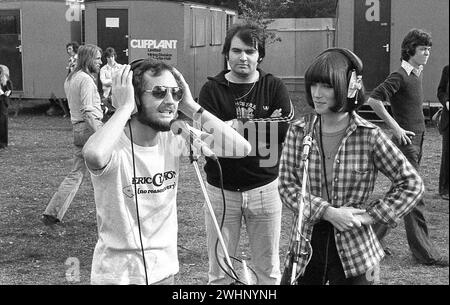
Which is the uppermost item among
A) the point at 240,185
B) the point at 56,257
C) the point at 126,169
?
the point at 126,169

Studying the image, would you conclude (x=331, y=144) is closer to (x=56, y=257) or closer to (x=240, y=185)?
(x=240, y=185)

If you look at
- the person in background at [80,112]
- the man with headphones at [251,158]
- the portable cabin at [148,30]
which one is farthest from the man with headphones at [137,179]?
the portable cabin at [148,30]

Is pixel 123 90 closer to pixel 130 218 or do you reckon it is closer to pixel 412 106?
pixel 130 218

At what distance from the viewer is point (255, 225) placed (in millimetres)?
4684

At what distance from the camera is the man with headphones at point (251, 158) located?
4.59 m

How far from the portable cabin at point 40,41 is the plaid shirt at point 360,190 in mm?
16641

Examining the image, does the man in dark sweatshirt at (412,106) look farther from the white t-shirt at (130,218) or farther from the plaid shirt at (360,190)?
the white t-shirt at (130,218)

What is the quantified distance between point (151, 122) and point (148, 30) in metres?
15.6

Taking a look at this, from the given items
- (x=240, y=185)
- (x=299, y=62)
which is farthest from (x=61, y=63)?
(x=240, y=185)

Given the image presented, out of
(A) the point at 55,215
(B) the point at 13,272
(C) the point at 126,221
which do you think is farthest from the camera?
(A) the point at 55,215

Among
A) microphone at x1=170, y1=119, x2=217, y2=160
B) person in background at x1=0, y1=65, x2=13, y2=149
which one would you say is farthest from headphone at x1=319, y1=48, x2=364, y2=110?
person in background at x1=0, y1=65, x2=13, y2=149

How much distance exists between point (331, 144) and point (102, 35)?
16.2 meters

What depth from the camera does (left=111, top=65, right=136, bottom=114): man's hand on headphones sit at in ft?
10.3

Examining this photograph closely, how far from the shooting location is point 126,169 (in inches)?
124
